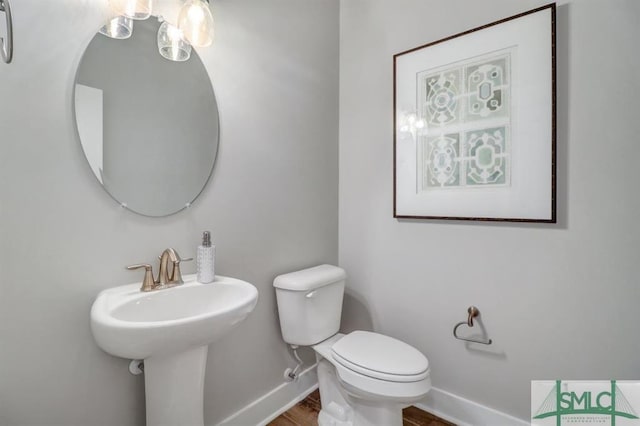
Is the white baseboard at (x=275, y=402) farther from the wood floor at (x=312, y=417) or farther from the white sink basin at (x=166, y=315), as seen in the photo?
the white sink basin at (x=166, y=315)

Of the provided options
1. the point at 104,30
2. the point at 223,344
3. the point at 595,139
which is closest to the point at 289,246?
the point at 223,344

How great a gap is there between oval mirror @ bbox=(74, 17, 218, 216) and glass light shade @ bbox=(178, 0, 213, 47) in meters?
0.12

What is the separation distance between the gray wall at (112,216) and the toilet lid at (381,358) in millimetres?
440

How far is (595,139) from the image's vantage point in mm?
1249

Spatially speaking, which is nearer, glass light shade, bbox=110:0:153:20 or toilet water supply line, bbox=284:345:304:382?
glass light shade, bbox=110:0:153:20

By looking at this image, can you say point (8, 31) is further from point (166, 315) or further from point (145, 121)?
point (166, 315)

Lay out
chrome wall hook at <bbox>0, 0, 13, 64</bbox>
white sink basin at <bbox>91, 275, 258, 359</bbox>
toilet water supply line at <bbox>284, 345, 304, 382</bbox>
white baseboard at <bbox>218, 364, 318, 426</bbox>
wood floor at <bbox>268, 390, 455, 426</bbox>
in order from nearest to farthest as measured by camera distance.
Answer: chrome wall hook at <bbox>0, 0, 13, 64</bbox> → white sink basin at <bbox>91, 275, 258, 359</bbox> → white baseboard at <bbox>218, 364, 318, 426</bbox> → wood floor at <bbox>268, 390, 455, 426</bbox> → toilet water supply line at <bbox>284, 345, 304, 382</bbox>

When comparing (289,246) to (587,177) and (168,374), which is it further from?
(587,177)

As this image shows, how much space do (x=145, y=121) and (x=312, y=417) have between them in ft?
5.24

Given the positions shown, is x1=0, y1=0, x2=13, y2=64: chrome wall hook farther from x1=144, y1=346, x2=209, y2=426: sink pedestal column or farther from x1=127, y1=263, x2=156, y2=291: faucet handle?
x1=144, y1=346, x2=209, y2=426: sink pedestal column

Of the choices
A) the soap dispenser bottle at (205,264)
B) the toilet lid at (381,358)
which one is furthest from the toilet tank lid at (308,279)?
the soap dispenser bottle at (205,264)

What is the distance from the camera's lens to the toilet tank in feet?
4.99

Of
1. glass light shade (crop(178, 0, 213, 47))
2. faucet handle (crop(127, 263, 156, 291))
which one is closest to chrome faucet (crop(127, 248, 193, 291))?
faucet handle (crop(127, 263, 156, 291))

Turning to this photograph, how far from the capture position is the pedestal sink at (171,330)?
81cm
